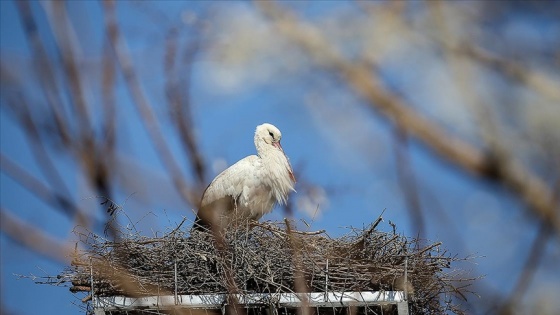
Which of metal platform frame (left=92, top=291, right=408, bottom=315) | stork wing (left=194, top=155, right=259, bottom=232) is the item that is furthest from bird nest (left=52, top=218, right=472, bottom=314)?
stork wing (left=194, top=155, right=259, bottom=232)

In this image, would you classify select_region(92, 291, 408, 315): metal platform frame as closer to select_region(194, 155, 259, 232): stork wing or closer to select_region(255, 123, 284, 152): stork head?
select_region(194, 155, 259, 232): stork wing

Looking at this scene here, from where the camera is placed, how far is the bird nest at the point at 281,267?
516 cm

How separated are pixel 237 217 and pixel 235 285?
1042 millimetres

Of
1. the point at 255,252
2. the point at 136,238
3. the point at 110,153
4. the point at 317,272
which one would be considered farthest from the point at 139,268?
the point at 110,153

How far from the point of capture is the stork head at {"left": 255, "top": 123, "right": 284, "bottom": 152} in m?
7.21

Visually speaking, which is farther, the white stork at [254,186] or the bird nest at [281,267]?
the white stork at [254,186]

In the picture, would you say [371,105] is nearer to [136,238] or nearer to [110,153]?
[110,153]

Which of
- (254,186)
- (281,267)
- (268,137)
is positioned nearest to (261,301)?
(281,267)

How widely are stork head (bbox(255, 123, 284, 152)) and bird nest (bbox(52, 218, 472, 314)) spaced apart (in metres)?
1.71

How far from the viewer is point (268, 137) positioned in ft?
23.7

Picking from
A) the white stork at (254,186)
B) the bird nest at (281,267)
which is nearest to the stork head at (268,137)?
the white stork at (254,186)

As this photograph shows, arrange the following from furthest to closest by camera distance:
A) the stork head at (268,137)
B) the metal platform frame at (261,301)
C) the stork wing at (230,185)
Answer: the stork head at (268,137) < the stork wing at (230,185) < the metal platform frame at (261,301)

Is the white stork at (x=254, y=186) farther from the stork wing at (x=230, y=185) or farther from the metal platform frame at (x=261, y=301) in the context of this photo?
the metal platform frame at (x=261, y=301)

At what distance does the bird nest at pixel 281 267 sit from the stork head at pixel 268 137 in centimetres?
171
